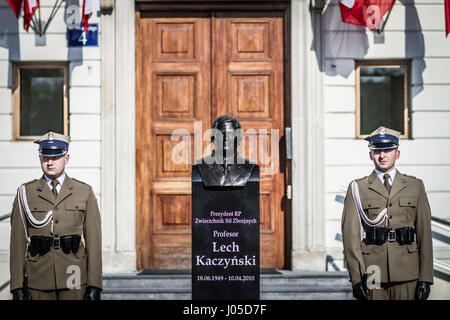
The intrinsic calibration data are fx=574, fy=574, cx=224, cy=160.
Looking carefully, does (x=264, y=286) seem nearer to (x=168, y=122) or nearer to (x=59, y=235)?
(x=168, y=122)

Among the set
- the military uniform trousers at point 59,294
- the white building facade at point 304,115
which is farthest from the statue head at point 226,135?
the white building facade at point 304,115

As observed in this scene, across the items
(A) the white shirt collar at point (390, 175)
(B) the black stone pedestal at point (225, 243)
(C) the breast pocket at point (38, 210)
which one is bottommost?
(B) the black stone pedestal at point (225, 243)

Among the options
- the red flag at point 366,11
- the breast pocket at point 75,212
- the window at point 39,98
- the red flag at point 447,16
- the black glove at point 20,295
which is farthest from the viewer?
the window at point 39,98

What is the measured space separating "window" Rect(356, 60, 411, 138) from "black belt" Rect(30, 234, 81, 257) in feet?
14.2

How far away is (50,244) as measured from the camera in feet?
15.1

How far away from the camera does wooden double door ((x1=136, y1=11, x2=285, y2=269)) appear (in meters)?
7.54

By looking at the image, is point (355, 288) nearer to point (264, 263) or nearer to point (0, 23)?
point (264, 263)

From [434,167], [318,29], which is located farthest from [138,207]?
[434,167]

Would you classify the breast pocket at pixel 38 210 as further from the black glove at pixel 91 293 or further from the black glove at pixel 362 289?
the black glove at pixel 362 289

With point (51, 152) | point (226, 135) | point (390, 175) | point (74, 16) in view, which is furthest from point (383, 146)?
point (74, 16)

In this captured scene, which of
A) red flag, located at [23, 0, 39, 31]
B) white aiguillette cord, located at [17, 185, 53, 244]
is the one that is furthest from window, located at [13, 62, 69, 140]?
white aiguillette cord, located at [17, 185, 53, 244]

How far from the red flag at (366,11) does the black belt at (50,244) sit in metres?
4.40

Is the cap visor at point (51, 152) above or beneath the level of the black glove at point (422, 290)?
above

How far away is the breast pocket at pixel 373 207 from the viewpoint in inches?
186
